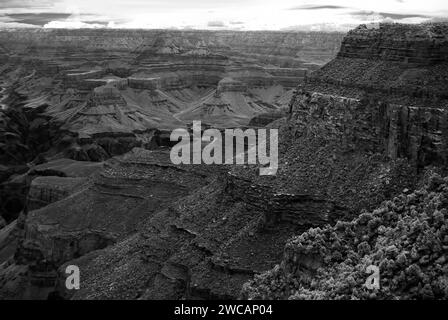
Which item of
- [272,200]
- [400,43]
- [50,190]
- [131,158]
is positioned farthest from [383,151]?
[50,190]

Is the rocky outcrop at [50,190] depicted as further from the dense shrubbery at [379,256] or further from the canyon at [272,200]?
the dense shrubbery at [379,256]

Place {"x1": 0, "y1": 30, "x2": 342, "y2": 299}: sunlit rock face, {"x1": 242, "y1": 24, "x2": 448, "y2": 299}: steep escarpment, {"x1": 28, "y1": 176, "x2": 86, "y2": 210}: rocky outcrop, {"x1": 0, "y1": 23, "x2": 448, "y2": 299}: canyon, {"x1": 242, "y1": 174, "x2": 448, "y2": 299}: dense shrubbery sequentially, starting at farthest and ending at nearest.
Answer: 1. {"x1": 28, "y1": 176, "x2": 86, "y2": 210}: rocky outcrop
2. {"x1": 0, "y1": 30, "x2": 342, "y2": 299}: sunlit rock face
3. {"x1": 0, "y1": 23, "x2": 448, "y2": 299}: canyon
4. {"x1": 242, "y1": 24, "x2": 448, "y2": 299}: steep escarpment
5. {"x1": 242, "y1": 174, "x2": 448, "y2": 299}: dense shrubbery

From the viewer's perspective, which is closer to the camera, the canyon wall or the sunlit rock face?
the canyon wall

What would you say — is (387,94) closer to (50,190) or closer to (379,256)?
(379,256)

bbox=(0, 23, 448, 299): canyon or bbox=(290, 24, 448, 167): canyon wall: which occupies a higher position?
Answer: bbox=(290, 24, 448, 167): canyon wall

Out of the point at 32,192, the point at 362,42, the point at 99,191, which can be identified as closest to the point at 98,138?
the point at 32,192

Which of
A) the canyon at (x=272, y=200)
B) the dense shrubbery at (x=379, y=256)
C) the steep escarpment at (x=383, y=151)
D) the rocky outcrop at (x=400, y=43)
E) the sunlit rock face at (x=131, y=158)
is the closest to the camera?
the dense shrubbery at (x=379, y=256)

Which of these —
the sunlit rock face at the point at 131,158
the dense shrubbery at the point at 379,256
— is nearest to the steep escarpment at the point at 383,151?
the dense shrubbery at the point at 379,256

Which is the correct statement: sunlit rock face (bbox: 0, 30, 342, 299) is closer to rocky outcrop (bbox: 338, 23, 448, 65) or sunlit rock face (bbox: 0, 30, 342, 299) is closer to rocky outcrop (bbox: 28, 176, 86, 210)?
rocky outcrop (bbox: 28, 176, 86, 210)

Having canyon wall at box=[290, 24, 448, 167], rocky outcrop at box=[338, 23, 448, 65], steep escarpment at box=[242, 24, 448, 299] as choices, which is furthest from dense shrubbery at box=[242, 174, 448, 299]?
rocky outcrop at box=[338, 23, 448, 65]

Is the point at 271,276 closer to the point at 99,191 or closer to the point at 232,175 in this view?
the point at 232,175
